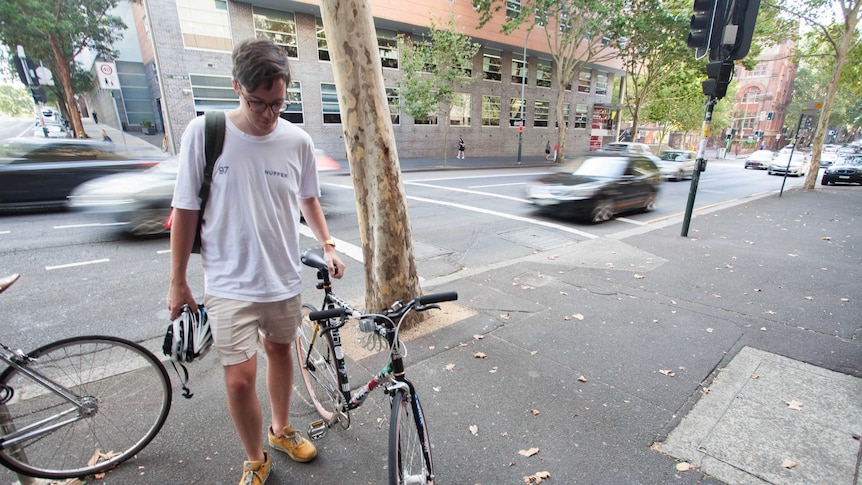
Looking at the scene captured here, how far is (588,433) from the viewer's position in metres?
2.70

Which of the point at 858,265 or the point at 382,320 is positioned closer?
the point at 382,320

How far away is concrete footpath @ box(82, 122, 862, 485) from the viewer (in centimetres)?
241

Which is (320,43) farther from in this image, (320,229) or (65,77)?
(320,229)

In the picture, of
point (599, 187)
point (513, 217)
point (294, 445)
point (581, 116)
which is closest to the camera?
point (294, 445)

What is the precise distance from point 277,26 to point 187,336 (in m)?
24.7

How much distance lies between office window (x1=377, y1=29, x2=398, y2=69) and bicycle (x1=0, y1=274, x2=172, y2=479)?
26318 mm

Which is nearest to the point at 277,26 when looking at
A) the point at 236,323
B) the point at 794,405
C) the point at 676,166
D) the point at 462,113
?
the point at 462,113

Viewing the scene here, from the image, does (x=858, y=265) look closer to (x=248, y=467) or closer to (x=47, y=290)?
(x=248, y=467)

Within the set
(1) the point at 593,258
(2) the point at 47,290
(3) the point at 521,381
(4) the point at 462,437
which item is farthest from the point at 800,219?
(2) the point at 47,290

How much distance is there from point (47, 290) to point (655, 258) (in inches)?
328

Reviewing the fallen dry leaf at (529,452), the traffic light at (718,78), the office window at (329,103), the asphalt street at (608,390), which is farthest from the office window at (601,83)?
the fallen dry leaf at (529,452)

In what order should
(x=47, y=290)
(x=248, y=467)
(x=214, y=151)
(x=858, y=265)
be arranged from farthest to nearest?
(x=858, y=265), (x=47, y=290), (x=248, y=467), (x=214, y=151)

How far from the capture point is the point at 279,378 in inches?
91.0

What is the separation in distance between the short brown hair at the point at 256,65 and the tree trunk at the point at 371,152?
1.59 meters
